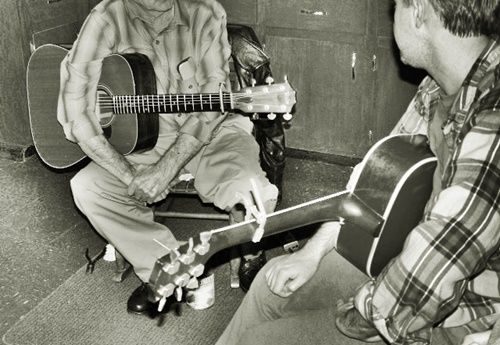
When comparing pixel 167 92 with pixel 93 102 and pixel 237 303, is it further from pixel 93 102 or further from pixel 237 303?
pixel 237 303

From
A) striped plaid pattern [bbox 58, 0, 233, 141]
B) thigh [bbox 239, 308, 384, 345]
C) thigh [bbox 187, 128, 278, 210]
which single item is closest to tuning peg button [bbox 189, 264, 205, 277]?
thigh [bbox 239, 308, 384, 345]

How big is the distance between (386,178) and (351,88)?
2381mm

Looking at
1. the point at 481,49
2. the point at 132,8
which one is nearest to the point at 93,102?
the point at 132,8

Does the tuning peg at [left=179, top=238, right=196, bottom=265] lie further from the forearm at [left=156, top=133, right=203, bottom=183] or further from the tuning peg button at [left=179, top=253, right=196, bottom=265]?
the forearm at [left=156, top=133, right=203, bottom=183]

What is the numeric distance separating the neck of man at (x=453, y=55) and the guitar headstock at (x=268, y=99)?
1.02 metres

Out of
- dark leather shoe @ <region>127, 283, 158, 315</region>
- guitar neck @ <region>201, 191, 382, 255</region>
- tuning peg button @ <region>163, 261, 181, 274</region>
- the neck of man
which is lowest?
dark leather shoe @ <region>127, 283, 158, 315</region>

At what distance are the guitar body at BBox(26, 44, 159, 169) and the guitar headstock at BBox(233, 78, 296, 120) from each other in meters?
0.42

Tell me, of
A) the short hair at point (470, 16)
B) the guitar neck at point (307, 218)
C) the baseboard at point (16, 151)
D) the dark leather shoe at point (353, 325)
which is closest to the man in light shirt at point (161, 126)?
the guitar neck at point (307, 218)

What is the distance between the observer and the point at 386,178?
1.71m

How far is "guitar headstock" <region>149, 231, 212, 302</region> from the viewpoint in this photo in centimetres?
143

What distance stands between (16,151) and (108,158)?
1.81 m

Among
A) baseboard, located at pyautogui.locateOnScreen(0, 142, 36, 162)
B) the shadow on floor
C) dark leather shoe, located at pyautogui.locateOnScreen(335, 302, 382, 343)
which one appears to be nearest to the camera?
dark leather shoe, located at pyautogui.locateOnScreen(335, 302, 382, 343)

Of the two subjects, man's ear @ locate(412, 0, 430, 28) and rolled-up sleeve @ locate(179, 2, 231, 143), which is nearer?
man's ear @ locate(412, 0, 430, 28)

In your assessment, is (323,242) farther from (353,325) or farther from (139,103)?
(139,103)
